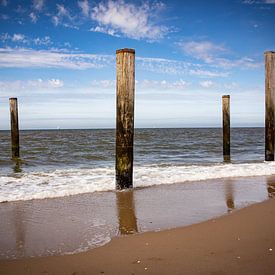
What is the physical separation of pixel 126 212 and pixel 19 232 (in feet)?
5.15

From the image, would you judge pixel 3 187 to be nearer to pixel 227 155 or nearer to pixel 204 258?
pixel 204 258

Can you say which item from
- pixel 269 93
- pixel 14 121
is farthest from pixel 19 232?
pixel 14 121

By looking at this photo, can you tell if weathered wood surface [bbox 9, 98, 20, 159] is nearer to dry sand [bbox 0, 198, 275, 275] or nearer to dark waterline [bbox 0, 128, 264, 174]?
dark waterline [bbox 0, 128, 264, 174]

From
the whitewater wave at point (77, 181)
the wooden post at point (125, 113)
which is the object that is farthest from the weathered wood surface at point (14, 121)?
the wooden post at point (125, 113)

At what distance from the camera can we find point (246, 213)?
448 centimetres

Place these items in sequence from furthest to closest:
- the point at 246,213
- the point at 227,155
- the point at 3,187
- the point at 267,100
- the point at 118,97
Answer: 1. the point at 227,155
2. the point at 267,100
3. the point at 3,187
4. the point at 118,97
5. the point at 246,213

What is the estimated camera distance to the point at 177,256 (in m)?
3.00

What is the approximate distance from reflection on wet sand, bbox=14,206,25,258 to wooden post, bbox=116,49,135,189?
2.24 m

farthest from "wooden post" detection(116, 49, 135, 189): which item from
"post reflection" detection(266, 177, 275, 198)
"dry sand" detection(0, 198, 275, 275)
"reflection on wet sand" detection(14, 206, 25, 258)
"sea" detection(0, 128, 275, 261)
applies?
"dry sand" detection(0, 198, 275, 275)

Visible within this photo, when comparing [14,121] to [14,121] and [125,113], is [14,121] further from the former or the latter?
[125,113]

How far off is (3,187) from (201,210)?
4361 mm

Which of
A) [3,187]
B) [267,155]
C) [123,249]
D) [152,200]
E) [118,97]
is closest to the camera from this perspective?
[123,249]

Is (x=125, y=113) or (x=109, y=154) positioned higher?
(x=125, y=113)

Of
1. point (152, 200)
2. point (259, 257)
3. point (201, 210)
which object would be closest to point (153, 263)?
point (259, 257)
